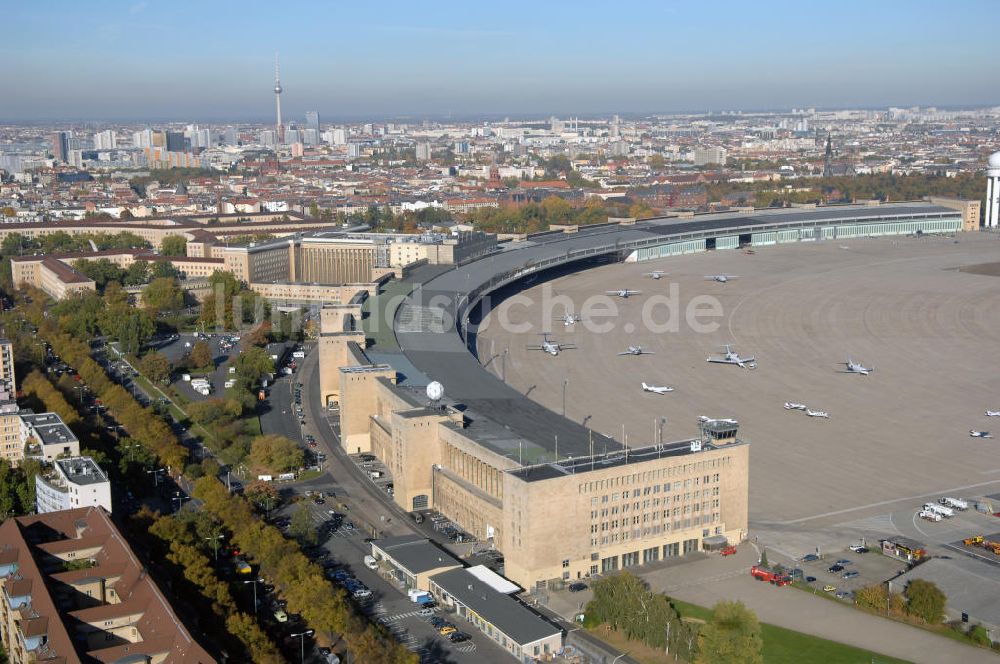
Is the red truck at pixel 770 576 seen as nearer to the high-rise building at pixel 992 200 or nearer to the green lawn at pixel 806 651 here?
the green lawn at pixel 806 651

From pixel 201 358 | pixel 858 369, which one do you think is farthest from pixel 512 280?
pixel 858 369

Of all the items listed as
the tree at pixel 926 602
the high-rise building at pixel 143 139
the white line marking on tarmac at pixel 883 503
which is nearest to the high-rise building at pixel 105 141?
the high-rise building at pixel 143 139

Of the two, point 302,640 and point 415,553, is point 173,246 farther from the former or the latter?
point 302,640

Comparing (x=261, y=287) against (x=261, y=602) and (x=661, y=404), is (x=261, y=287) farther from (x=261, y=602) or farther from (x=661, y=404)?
(x=261, y=602)

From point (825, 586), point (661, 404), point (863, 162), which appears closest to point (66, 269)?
point (661, 404)

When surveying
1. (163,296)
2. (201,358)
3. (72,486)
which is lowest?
(201,358)

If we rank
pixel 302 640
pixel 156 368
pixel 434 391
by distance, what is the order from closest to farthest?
pixel 302 640, pixel 434 391, pixel 156 368

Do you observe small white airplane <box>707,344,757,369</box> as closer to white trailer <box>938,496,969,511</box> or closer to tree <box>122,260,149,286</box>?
white trailer <box>938,496,969,511</box>
